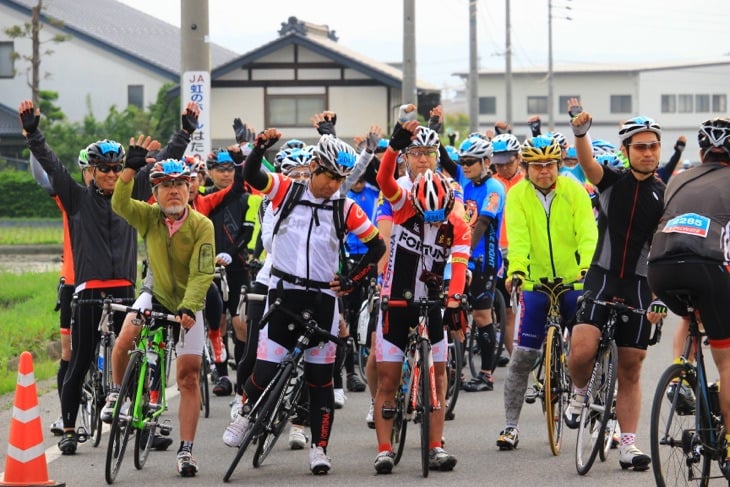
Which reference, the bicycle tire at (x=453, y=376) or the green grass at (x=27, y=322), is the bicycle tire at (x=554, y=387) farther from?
the green grass at (x=27, y=322)

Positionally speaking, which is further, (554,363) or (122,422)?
(554,363)

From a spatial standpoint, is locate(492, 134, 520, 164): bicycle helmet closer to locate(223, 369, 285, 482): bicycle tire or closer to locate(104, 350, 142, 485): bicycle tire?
locate(223, 369, 285, 482): bicycle tire

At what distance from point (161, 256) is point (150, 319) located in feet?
1.52

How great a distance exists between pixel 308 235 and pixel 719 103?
94.9 meters

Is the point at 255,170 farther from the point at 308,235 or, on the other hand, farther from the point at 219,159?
the point at 219,159

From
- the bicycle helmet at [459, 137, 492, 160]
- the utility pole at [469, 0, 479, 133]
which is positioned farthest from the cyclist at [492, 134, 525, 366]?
the utility pole at [469, 0, 479, 133]

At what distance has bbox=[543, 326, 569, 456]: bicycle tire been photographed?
9.65 m

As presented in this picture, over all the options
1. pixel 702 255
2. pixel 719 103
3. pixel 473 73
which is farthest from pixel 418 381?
pixel 719 103

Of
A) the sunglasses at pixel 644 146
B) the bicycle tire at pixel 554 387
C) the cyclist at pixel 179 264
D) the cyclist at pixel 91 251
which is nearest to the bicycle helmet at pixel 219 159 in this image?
the cyclist at pixel 91 251

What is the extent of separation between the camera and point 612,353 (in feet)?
29.6

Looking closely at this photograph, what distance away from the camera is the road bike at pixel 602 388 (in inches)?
351

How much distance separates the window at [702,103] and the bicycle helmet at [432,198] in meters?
→ 92.9

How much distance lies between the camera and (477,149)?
1317cm

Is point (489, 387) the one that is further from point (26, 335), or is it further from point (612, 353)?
point (26, 335)
